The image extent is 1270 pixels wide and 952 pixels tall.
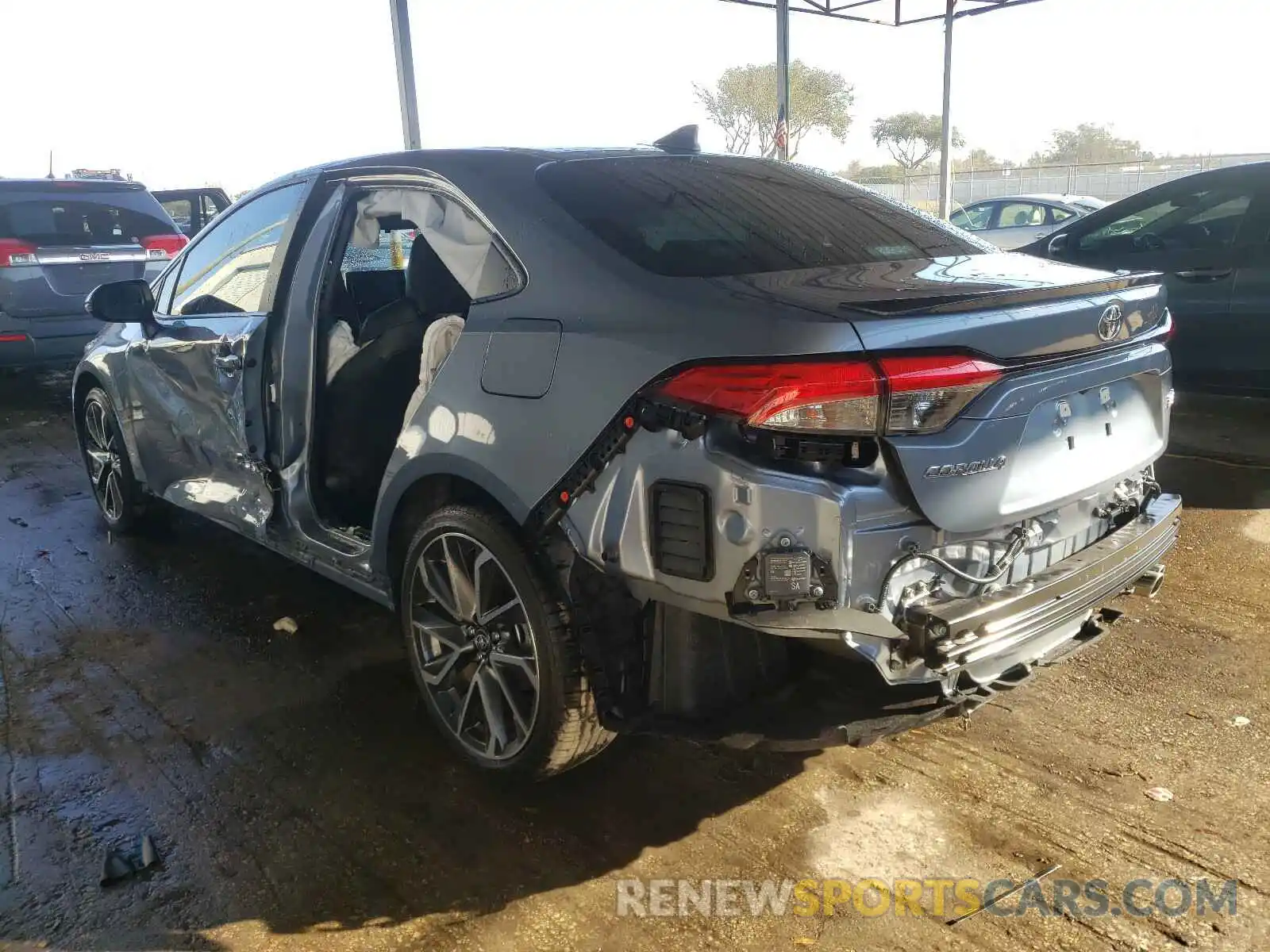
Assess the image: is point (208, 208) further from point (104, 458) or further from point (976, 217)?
point (976, 217)

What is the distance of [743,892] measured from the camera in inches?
94.3

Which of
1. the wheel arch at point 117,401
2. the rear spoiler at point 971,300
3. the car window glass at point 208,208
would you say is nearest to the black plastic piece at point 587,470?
the rear spoiler at point 971,300

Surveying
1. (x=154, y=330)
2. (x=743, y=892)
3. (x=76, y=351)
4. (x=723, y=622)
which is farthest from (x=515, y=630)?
(x=76, y=351)

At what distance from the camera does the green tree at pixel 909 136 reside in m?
54.5

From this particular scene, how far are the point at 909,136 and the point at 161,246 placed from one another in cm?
5321

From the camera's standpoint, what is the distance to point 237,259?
3889 mm

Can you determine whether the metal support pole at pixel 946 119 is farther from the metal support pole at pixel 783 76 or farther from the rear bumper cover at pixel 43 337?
the rear bumper cover at pixel 43 337

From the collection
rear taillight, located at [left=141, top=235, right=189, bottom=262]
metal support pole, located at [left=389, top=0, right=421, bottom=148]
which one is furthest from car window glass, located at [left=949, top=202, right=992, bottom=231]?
rear taillight, located at [left=141, top=235, right=189, bottom=262]

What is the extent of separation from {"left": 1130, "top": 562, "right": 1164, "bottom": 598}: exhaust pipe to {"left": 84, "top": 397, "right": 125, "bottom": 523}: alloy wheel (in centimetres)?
441

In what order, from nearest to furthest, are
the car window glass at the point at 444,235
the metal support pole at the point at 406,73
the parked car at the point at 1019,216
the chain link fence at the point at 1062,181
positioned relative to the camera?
the car window glass at the point at 444,235 < the metal support pole at the point at 406,73 < the parked car at the point at 1019,216 < the chain link fence at the point at 1062,181

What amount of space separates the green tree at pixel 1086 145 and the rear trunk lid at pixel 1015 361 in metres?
61.0

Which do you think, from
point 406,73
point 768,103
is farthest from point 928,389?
point 768,103

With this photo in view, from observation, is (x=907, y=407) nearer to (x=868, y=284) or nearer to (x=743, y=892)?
(x=868, y=284)

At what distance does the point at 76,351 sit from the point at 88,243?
0.99 m
